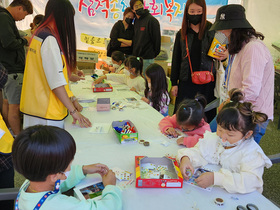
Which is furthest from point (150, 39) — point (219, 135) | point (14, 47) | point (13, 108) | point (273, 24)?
point (273, 24)

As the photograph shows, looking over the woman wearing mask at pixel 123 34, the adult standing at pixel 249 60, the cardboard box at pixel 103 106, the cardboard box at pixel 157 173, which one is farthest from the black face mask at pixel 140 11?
the cardboard box at pixel 157 173

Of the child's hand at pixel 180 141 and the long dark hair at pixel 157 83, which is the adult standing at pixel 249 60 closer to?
the child's hand at pixel 180 141

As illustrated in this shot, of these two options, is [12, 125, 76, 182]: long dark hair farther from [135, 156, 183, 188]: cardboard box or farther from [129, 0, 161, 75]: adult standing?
[129, 0, 161, 75]: adult standing

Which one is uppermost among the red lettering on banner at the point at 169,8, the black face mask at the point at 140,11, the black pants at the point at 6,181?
the red lettering on banner at the point at 169,8

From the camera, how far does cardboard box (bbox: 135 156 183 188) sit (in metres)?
0.99

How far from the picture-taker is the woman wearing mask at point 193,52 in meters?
2.32

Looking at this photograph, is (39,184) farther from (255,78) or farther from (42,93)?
(255,78)

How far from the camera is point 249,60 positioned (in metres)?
1.43

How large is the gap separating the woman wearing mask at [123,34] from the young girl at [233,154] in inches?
106

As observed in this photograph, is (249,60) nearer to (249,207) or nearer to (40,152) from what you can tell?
(249,207)

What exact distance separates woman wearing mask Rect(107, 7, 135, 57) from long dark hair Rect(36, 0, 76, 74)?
217 centimetres

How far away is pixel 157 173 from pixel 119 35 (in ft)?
9.68

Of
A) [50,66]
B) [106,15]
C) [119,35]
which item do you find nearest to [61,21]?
[50,66]

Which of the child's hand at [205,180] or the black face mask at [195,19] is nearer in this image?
the child's hand at [205,180]
